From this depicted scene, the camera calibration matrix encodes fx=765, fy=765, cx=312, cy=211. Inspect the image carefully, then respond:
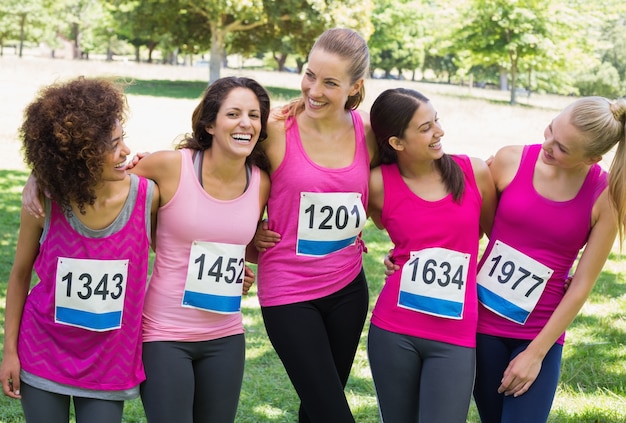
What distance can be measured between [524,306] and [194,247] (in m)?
1.29

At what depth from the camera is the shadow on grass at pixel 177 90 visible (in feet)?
84.9

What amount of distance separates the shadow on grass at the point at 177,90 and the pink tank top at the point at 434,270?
20.2 metres

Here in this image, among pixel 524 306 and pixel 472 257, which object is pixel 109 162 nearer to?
pixel 472 257

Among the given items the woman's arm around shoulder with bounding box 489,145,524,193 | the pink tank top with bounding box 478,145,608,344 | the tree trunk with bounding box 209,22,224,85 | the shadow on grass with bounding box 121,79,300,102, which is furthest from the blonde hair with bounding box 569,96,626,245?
the tree trunk with bounding box 209,22,224,85

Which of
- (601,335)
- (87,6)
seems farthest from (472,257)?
(87,6)

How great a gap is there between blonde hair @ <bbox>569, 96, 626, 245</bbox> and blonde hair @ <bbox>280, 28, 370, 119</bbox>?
914 millimetres

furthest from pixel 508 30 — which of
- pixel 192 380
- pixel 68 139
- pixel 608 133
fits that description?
pixel 68 139

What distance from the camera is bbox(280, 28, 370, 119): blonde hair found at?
10.7 ft

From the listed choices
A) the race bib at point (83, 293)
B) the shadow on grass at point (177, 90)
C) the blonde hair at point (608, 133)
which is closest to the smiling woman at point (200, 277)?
the race bib at point (83, 293)

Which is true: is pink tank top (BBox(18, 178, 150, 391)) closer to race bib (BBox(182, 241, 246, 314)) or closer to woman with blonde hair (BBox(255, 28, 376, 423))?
race bib (BBox(182, 241, 246, 314))

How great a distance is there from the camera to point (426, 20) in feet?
191

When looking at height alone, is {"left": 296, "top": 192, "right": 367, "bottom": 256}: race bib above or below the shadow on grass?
above

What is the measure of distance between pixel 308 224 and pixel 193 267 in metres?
0.53

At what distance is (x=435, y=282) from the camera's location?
299 centimetres
